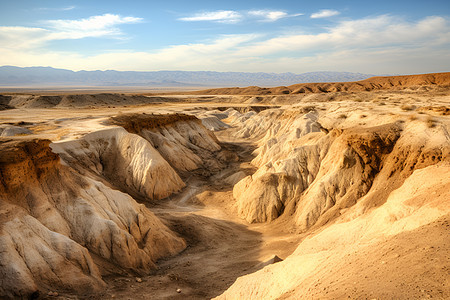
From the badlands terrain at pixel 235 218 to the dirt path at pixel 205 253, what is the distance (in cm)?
9

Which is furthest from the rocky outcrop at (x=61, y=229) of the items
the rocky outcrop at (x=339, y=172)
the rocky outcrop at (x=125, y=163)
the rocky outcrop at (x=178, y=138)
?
the rocky outcrop at (x=178, y=138)

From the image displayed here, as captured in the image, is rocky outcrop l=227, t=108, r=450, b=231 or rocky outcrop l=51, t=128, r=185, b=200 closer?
rocky outcrop l=227, t=108, r=450, b=231

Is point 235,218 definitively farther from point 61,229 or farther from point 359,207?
point 61,229

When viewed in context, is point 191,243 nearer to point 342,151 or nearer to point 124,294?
point 124,294

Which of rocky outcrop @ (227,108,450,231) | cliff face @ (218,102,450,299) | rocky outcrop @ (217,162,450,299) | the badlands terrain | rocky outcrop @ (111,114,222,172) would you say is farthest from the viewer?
rocky outcrop @ (111,114,222,172)

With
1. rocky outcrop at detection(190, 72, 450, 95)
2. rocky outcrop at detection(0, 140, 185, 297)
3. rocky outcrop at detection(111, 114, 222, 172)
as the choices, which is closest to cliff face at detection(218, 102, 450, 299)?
rocky outcrop at detection(0, 140, 185, 297)

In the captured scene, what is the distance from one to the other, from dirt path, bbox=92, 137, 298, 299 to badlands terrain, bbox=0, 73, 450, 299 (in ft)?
0.29

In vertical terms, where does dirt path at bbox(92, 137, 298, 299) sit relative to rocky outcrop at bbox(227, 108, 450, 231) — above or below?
below

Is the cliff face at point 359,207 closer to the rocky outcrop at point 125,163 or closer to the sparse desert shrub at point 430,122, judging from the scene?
the sparse desert shrub at point 430,122

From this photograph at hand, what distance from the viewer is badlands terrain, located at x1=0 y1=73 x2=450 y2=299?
9766 mm

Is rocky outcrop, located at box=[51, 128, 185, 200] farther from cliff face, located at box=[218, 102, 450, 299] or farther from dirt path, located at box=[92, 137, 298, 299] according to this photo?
cliff face, located at box=[218, 102, 450, 299]

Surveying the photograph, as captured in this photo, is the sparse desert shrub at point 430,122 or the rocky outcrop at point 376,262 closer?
the rocky outcrop at point 376,262

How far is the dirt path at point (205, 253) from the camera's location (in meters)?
14.6

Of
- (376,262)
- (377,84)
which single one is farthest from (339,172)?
(377,84)
